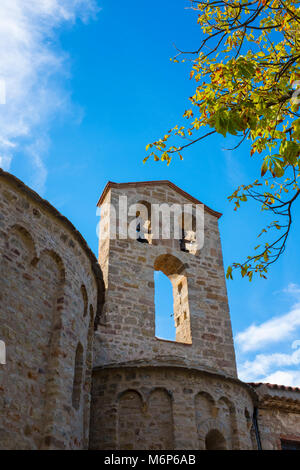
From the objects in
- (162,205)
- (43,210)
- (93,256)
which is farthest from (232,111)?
(162,205)

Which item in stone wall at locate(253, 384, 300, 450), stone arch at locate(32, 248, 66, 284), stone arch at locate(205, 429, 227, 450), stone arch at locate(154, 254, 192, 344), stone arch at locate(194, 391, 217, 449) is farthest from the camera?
stone arch at locate(154, 254, 192, 344)

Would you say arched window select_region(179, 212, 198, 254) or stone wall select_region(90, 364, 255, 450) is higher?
arched window select_region(179, 212, 198, 254)

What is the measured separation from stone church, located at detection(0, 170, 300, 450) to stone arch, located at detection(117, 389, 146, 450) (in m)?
→ 0.02

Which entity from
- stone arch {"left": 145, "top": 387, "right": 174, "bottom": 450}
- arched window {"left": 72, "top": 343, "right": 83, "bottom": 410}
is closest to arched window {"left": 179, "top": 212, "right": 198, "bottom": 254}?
stone arch {"left": 145, "top": 387, "right": 174, "bottom": 450}

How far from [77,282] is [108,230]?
477cm

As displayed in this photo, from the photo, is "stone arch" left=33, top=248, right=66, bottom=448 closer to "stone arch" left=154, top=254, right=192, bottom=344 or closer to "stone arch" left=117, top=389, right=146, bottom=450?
"stone arch" left=117, top=389, right=146, bottom=450

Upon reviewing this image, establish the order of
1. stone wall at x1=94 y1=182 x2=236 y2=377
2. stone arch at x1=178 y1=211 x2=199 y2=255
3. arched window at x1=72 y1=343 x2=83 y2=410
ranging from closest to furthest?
arched window at x1=72 y1=343 x2=83 y2=410 < stone wall at x1=94 y1=182 x2=236 y2=377 < stone arch at x1=178 y1=211 x2=199 y2=255

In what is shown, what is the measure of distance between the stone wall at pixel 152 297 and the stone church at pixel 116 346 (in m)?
0.03

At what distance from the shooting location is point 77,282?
9586 millimetres

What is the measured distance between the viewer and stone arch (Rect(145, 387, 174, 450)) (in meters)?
9.84

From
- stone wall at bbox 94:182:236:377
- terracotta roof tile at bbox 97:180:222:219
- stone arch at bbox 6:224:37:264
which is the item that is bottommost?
stone arch at bbox 6:224:37:264

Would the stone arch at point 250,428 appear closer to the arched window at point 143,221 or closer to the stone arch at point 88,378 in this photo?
the stone arch at point 88,378
